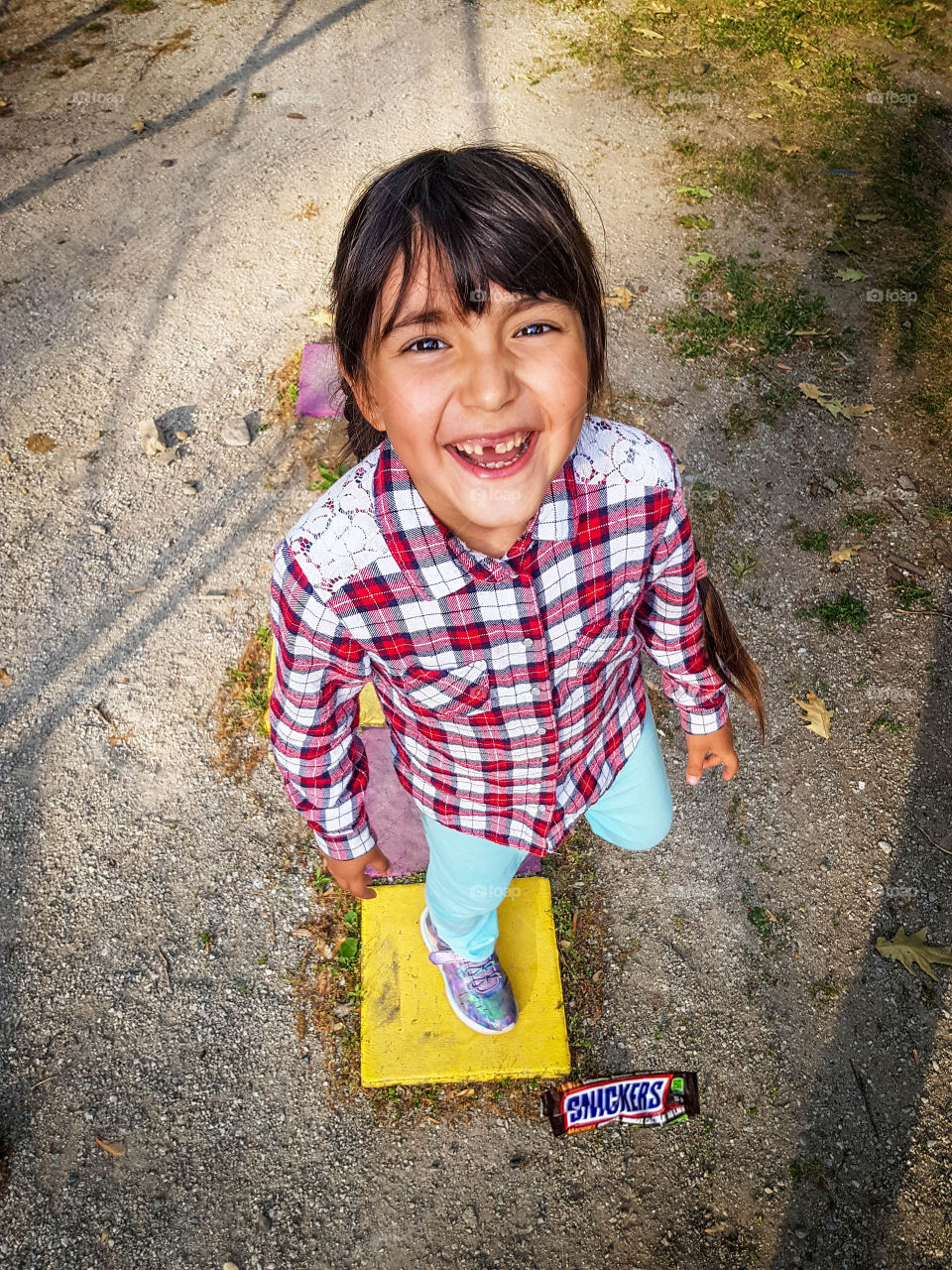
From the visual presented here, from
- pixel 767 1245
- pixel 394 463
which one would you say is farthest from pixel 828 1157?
pixel 394 463

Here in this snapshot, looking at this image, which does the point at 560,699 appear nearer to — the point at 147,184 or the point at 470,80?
the point at 147,184

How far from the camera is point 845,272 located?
4.33 m

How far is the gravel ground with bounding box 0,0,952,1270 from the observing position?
2.23 metres

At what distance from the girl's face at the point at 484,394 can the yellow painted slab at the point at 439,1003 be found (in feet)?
5.36

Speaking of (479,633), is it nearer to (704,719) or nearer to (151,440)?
(704,719)

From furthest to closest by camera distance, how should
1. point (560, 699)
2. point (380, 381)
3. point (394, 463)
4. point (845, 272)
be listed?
point (845, 272), point (560, 699), point (394, 463), point (380, 381)

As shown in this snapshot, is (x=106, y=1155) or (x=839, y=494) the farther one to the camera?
(x=839, y=494)

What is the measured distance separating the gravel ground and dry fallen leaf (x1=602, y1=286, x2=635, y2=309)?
0.06 m

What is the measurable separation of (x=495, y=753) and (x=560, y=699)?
0.16 m

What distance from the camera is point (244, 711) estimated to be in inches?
119
